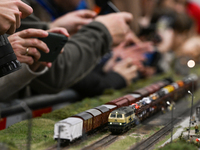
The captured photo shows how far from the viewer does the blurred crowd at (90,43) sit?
188cm

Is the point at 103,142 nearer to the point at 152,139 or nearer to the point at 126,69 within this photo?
the point at 152,139

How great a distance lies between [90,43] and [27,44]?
972 millimetres

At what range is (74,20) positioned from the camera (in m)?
3.03

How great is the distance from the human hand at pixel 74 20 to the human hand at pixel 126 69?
1321 millimetres

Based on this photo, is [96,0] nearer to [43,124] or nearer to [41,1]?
[41,1]

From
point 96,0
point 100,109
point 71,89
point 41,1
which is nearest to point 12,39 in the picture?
point 100,109

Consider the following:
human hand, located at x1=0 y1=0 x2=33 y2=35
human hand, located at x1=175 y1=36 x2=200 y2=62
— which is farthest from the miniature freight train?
human hand, located at x1=175 y1=36 x2=200 y2=62

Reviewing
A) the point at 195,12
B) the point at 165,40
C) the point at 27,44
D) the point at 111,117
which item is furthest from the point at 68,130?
the point at 195,12

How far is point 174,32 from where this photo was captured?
6.55m

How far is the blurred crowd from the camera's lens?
1.88 m

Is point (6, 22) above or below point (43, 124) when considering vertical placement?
above

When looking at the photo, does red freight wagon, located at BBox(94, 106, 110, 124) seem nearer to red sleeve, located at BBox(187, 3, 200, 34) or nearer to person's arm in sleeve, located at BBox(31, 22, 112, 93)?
person's arm in sleeve, located at BBox(31, 22, 112, 93)

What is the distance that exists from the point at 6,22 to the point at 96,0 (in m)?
2.18

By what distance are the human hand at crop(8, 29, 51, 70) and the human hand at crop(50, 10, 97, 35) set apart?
1.12 metres
